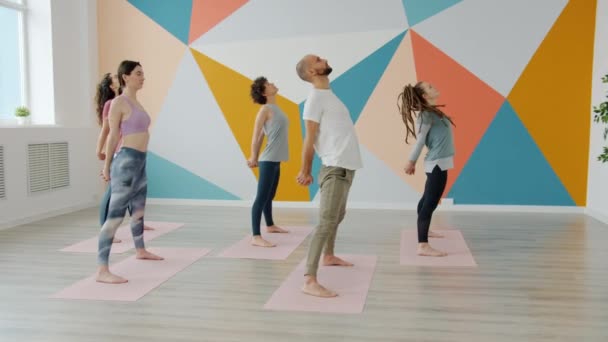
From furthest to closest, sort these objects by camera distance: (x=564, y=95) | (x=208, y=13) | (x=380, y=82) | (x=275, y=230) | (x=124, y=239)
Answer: (x=208, y=13) < (x=380, y=82) < (x=564, y=95) < (x=275, y=230) < (x=124, y=239)

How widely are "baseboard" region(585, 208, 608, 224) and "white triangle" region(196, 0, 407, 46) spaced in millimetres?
2853

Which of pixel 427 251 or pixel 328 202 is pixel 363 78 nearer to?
pixel 427 251

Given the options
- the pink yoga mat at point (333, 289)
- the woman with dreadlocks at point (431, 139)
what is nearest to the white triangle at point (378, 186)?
the woman with dreadlocks at point (431, 139)

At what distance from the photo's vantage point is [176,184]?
7.05m

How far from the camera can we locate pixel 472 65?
629 centimetres

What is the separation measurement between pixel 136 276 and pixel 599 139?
4849 millimetres

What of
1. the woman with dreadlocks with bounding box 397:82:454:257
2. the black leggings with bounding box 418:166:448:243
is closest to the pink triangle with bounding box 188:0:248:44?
the woman with dreadlocks with bounding box 397:82:454:257

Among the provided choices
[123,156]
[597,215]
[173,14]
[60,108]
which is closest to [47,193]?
[60,108]

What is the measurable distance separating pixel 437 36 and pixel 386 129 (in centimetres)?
118

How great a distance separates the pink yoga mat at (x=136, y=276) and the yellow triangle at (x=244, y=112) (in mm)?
2421

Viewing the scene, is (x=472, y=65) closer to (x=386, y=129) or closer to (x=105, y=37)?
(x=386, y=129)

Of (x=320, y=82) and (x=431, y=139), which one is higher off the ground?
(x=320, y=82)

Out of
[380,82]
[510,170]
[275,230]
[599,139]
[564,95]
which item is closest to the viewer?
[275,230]

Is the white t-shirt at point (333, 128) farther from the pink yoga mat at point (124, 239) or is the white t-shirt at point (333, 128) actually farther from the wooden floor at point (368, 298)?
the pink yoga mat at point (124, 239)
